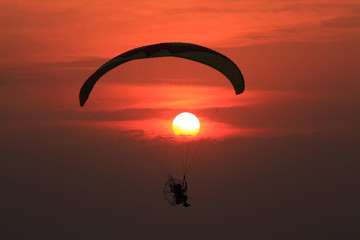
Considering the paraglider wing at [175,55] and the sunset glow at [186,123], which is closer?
the paraglider wing at [175,55]

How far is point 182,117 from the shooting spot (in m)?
51.8

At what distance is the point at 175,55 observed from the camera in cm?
4638

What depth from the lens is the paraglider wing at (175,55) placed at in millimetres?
45719

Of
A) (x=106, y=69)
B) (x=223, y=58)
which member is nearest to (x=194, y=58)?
(x=223, y=58)

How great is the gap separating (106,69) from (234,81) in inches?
302

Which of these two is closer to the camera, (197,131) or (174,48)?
(174,48)

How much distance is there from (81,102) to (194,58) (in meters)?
7.03

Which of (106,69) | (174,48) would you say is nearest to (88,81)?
(106,69)

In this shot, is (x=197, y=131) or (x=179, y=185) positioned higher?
(x=197, y=131)

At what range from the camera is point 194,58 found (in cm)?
4766

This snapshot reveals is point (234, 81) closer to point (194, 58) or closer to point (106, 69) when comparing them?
point (194, 58)

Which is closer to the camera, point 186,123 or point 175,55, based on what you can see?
point 175,55

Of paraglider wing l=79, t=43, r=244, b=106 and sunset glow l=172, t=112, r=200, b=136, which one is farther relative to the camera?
sunset glow l=172, t=112, r=200, b=136

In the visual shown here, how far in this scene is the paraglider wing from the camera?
4572 centimetres
